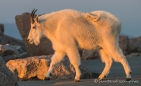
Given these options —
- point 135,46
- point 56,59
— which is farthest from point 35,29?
point 135,46

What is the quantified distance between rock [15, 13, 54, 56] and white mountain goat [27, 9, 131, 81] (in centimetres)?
1000

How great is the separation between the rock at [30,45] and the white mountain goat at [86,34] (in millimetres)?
9997

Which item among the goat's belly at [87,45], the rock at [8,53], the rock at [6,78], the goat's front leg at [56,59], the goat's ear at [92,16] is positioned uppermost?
the goat's ear at [92,16]

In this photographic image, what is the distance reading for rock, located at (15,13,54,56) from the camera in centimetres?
1966

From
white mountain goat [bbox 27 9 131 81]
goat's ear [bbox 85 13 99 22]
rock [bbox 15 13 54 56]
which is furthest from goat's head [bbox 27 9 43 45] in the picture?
rock [bbox 15 13 54 56]

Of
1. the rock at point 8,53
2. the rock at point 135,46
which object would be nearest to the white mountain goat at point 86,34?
the rock at point 8,53

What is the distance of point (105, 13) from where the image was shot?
31.6 feet

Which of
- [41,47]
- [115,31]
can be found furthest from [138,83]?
[41,47]

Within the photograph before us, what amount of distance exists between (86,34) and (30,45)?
1075cm

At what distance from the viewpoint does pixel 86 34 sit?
9.27 metres

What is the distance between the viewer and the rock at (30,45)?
64.5 feet

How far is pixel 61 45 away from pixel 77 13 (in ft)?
3.31

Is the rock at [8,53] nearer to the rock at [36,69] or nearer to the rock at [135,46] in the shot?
the rock at [36,69]

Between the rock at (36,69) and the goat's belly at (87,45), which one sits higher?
the goat's belly at (87,45)
